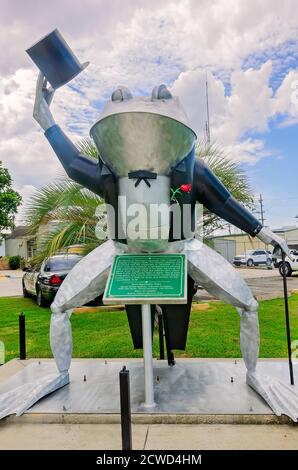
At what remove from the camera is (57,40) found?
316 cm

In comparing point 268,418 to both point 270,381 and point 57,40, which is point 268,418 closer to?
point 270,381

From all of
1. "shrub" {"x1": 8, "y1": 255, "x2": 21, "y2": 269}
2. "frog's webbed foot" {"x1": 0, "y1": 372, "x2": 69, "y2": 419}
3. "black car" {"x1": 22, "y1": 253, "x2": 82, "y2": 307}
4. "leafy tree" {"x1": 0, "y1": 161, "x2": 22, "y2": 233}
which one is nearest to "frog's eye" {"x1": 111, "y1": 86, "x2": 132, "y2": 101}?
"frog's webbed foot" {"x1": 0, "y1": 372, "x2": 69, "y2": 419}

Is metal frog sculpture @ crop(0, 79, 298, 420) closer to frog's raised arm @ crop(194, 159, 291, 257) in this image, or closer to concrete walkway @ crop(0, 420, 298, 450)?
frog's raised arm @ crop(194, 159, 291, 257)

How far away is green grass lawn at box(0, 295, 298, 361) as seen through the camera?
5.65m

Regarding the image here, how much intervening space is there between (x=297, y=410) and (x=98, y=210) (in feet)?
13.8

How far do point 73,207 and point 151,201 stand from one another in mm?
4074

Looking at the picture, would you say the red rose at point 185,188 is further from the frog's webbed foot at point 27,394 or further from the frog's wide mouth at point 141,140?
the frog's webbed foot at point 27,394

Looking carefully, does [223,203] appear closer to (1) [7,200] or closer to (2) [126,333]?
(2) [126,333]

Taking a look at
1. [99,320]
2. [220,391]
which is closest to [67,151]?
[220,391]

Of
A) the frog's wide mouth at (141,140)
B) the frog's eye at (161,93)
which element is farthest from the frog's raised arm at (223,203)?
the frog's eye at (161,93)

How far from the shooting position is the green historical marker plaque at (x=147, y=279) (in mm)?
3106

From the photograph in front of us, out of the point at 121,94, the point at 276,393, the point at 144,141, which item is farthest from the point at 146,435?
the point at 121,94

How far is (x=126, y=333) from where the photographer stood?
687 cm

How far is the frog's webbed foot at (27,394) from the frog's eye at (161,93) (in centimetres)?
250
